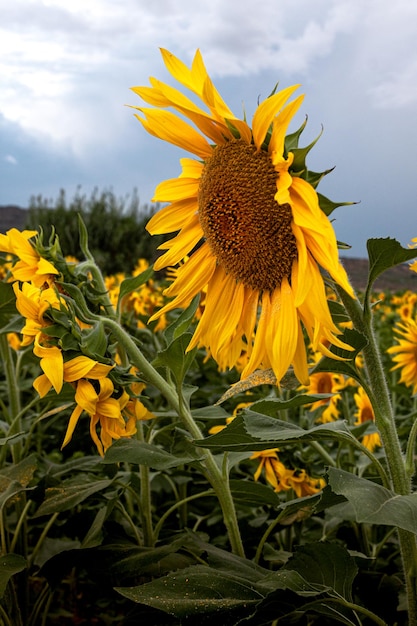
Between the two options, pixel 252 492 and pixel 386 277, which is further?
pixel 386 277

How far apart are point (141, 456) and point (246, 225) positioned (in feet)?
1.33

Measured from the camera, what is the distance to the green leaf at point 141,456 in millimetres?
1193

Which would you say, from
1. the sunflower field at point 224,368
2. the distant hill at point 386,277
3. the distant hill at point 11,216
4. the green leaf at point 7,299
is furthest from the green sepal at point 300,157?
the distant hill at point 11,216

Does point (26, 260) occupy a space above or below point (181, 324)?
above

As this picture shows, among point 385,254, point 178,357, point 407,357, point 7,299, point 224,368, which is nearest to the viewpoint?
point 385,254

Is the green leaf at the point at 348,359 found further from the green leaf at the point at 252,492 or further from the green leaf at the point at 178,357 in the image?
the green leaf at the point at 252,492

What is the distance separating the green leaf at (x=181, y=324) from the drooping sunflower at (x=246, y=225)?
0.03 m

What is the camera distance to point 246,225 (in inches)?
44.3

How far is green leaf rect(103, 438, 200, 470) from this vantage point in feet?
3.92

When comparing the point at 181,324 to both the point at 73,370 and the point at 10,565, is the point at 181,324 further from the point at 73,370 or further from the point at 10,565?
the point at 10,565

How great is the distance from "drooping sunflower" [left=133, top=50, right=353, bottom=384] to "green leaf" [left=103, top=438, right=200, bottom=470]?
0.62 ft

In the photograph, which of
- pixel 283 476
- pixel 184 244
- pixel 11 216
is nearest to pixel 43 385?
pixel 184 244

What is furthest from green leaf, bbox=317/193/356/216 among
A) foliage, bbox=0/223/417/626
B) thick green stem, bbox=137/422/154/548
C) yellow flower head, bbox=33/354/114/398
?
thick green stem, bbox=137/422/154/548

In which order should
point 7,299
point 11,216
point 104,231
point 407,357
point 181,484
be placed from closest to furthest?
point 7,299 → point 181,484 → point 407,357 → point 104,231 → point 11,216
